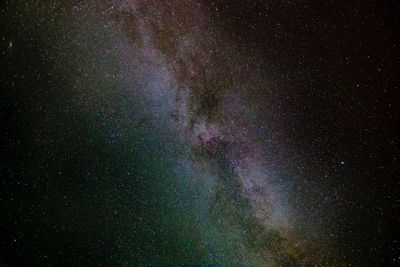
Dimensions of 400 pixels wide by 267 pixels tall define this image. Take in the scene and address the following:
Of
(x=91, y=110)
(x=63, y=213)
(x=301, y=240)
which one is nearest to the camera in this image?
(x=301, y=240)

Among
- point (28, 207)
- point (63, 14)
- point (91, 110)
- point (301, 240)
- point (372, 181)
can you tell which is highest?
point (63, 14)

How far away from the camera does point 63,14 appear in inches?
156

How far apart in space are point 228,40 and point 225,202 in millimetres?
1966

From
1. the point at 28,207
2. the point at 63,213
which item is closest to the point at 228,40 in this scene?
the point at 63,213

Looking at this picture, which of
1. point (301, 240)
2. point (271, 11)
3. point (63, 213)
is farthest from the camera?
point (63, 213)

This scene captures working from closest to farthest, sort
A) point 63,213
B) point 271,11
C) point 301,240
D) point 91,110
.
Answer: point 271,11, point 301,240, point 91,110, point 63,213

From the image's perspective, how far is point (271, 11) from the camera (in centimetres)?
Result: 359

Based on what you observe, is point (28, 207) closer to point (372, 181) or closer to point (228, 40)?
point (228, 40)

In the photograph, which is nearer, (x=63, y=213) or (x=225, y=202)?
(x=225, y=202)

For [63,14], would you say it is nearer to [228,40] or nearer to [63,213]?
[228,40]

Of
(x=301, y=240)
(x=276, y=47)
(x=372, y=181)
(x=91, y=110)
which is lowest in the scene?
(x=301, y=240)

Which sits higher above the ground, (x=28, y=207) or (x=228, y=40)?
(x=228, y=40)

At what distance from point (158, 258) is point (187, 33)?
3078mm

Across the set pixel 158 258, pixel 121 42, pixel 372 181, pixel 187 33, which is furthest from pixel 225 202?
pixel 121 42
